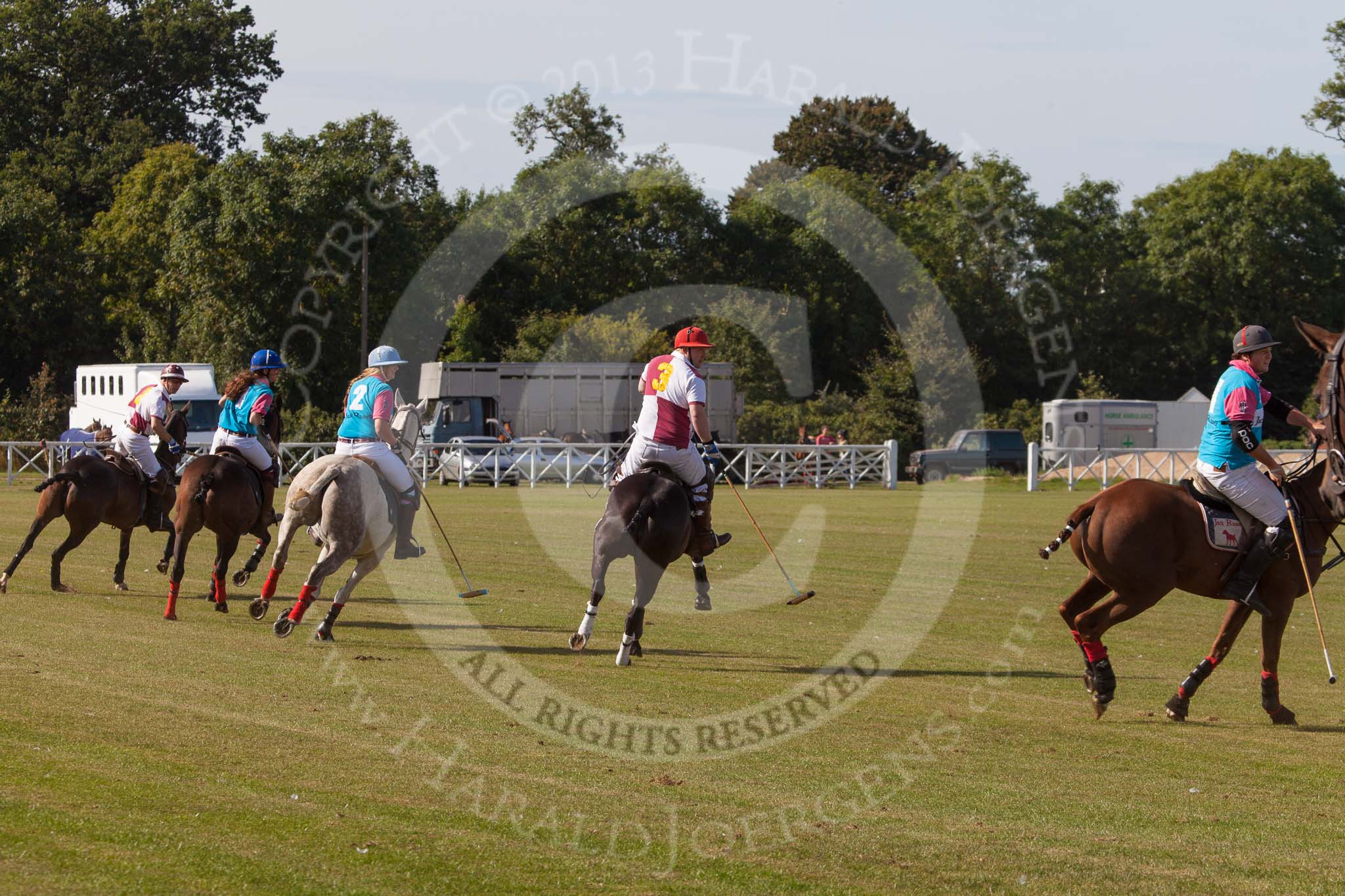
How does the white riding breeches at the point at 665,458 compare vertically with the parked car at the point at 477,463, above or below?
above

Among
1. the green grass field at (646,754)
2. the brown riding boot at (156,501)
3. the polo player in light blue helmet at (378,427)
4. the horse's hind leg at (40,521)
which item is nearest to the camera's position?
the green grass field at (646,754)

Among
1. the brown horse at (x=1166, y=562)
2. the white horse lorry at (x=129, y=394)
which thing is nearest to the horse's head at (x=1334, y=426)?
the brown horse at (x=1166, y=562)

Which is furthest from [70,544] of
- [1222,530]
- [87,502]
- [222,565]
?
[1222,530]

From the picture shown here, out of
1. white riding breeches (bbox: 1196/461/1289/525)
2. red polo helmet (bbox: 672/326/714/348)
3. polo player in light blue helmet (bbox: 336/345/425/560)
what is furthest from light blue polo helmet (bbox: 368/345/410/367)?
white riding breeches (bbox: 1196/461/1289/525)

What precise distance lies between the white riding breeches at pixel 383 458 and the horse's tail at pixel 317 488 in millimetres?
321

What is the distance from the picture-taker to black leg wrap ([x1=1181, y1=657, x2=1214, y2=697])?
372 inches

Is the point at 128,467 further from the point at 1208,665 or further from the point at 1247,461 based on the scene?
the point at 1247,461

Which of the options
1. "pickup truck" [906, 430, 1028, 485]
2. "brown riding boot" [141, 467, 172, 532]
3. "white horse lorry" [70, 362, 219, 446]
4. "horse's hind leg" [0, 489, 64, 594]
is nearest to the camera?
"horse's hind leg" [0, 489, 64, 594]

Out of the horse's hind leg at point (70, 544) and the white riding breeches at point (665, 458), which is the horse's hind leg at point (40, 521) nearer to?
the horse's hind leg at point (70, 544)

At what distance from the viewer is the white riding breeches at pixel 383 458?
39.5 feet

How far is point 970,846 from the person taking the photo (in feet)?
21.4

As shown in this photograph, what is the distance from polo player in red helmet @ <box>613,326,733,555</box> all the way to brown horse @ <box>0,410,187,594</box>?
5926mm

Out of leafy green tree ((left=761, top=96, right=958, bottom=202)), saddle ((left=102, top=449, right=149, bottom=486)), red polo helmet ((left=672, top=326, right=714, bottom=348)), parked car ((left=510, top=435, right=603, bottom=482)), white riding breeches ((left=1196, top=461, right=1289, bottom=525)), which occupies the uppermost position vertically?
leafy green tree ((left=761, top=96, right=958, bottom=202))

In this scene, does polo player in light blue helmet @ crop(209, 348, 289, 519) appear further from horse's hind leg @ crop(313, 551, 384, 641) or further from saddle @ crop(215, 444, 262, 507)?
horse's hind leg @ crop(313, 551, 384, 641)
